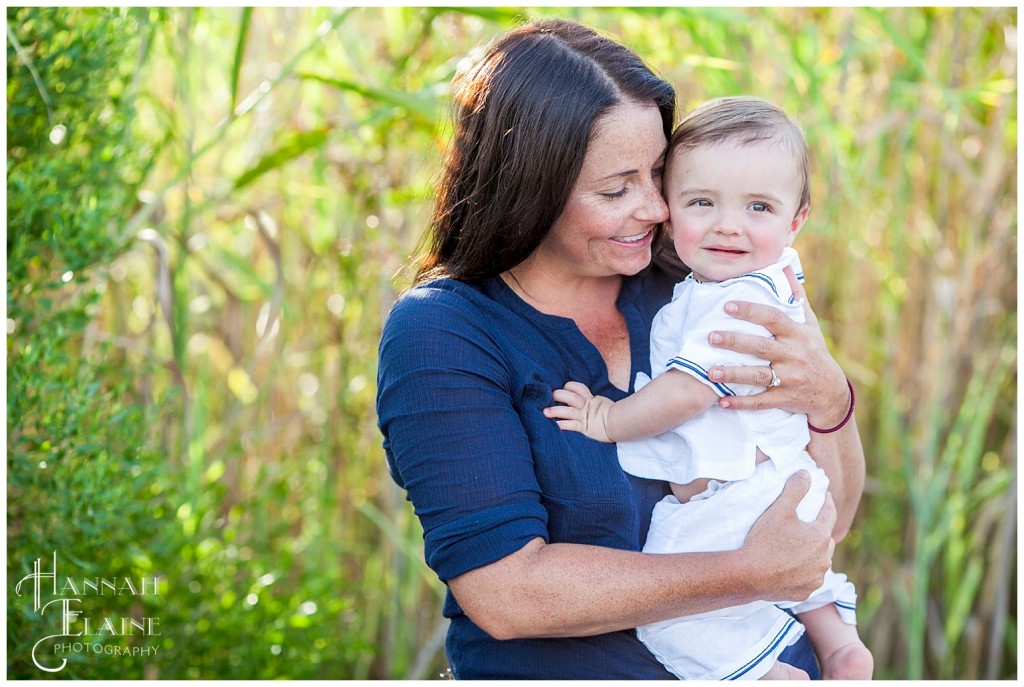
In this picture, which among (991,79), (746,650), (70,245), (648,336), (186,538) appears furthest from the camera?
(991,79)

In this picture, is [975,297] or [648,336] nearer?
[648,336]

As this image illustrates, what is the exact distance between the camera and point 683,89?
2760 mm

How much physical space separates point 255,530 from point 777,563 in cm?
155

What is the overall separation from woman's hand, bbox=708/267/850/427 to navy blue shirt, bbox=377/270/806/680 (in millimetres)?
169

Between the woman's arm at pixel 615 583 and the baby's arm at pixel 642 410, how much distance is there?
168mm

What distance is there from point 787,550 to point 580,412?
0.32 m

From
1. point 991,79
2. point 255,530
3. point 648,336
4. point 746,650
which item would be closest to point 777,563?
point 746,650

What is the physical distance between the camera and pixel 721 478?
53.8 inches

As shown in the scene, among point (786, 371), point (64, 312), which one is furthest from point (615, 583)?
point (64, 312)

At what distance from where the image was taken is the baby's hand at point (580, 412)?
1355 mm

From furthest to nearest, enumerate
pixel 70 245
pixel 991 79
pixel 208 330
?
pixel 208 330 < pixel 991 79 < pixel 70 245

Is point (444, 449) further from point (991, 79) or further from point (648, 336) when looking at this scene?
point (991, 79)

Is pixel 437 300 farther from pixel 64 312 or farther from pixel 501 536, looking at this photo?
pixel 64 312

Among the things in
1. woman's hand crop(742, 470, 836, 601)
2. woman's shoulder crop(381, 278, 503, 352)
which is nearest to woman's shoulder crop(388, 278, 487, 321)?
woman's shoulder crop(381, 278, 503, 352)
